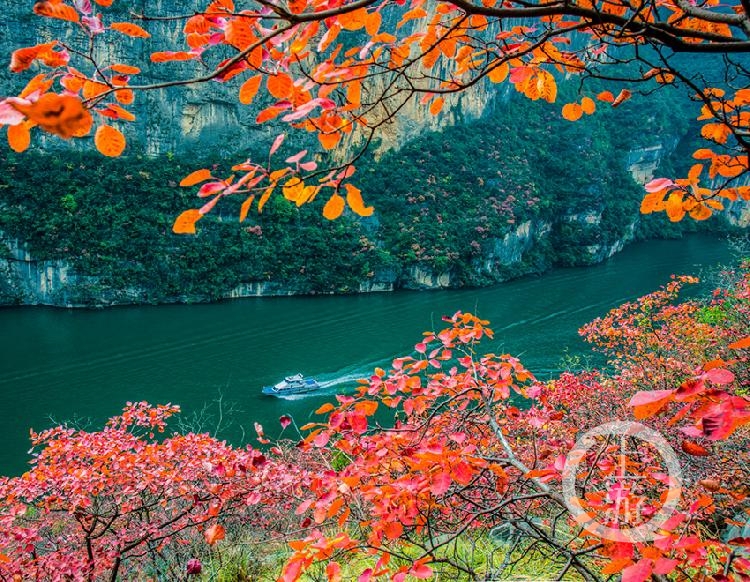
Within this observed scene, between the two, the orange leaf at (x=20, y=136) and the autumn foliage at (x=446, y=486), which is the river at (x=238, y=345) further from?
the orange leaf at (x=20, y=136)

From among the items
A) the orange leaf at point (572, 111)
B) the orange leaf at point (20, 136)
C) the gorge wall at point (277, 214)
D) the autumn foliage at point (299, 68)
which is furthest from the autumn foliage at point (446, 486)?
the gorge wall at point (277, 214)

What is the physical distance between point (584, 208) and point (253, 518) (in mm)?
33812

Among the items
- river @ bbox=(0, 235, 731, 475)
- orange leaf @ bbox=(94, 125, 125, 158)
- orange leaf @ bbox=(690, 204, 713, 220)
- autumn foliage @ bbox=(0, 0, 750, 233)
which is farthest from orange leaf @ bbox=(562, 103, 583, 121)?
river @ bbox=(0, 235, 731, 475)

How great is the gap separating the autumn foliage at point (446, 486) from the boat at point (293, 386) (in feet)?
20.4

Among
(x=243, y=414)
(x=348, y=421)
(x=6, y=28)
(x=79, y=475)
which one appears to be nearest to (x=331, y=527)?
(x=79, y=475)

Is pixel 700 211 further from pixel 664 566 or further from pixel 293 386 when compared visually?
pixel 293 386

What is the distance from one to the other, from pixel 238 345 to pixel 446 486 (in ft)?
53.1

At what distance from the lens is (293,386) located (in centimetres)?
1302

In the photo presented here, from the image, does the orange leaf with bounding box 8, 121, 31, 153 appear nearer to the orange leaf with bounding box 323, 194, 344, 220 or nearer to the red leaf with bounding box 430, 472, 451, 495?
the orange leaf with bounding box 323, 194, 344, 220

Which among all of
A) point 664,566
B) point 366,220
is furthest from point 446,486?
point 366,220

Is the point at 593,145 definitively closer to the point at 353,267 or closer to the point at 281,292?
the point at 353,267

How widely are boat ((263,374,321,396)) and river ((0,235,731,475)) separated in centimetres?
31

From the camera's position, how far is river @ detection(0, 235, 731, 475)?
12328mm

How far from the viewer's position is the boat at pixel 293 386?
42.3 ft
